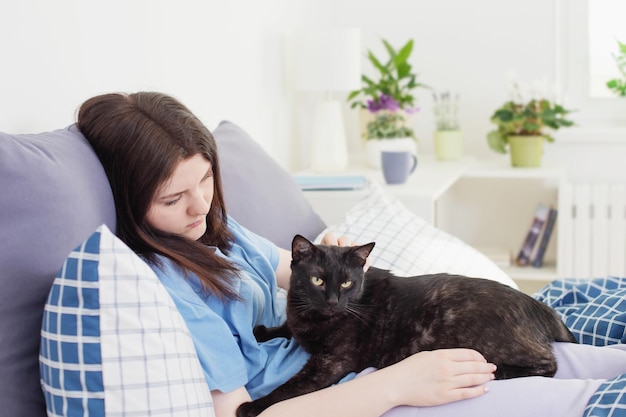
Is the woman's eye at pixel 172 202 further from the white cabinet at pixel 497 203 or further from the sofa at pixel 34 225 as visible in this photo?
the white cabinet at pixel 497 203

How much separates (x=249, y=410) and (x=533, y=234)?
254 cm

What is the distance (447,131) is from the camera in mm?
3666

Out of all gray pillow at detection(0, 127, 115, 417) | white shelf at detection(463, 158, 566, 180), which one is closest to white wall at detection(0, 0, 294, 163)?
gray pillow at detection(0, 127, 115, 417)

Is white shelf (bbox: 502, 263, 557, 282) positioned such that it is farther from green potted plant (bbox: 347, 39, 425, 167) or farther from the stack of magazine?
green potted plant (bbox: 347, 39, 425, 167)

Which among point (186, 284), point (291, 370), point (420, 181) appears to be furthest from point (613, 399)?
point (420, 181)

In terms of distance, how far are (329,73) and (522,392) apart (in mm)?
2052

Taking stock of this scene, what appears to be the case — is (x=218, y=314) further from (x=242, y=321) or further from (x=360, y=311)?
(x=360, y=311)

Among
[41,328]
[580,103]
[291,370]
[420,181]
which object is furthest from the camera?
[580,103]

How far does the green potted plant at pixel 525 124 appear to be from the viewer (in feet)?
11.5

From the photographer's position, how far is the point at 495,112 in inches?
142

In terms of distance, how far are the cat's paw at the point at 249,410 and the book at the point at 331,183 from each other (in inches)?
59.1

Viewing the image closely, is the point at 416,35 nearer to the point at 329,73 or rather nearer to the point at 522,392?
the point at 329,73

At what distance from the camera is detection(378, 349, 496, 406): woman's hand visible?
4.51 feet

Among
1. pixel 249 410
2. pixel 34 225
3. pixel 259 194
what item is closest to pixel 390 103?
pixel 259 194
